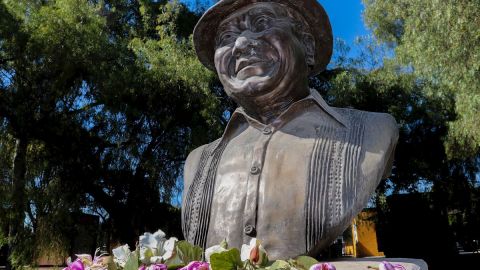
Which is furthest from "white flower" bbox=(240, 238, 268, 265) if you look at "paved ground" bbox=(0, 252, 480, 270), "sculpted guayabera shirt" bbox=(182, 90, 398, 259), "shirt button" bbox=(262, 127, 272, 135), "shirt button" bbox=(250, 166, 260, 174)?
"paved ground" bbox=(0, 252, 480, 270)

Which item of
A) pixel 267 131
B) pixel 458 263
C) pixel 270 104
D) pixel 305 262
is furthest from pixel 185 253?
pixel 458 263

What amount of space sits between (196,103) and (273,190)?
7.76 metres

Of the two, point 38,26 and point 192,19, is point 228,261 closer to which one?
point 38,26

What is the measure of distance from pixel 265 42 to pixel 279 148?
558 millimetres

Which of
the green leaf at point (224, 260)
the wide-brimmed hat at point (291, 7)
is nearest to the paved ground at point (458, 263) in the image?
the wide-brimmed hat at point (291, 7)

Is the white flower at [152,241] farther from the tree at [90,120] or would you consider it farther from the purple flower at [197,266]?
the tree at [90,120]

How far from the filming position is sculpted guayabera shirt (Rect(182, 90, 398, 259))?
207 centimetres

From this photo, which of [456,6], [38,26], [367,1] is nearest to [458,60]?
[456,6]

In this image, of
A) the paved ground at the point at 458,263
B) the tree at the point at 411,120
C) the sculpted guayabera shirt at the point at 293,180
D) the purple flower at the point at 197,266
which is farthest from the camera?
the paved ground at the point at 458,263

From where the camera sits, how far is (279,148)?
7.55 ft

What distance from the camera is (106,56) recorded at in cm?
945

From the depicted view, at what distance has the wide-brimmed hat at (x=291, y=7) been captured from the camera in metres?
2.57

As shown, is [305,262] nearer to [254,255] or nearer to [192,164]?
[254,255]

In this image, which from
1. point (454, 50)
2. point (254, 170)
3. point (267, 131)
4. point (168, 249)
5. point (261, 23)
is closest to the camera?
point (168, 249)
